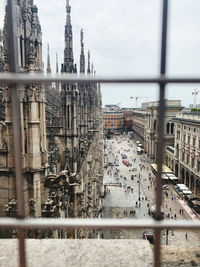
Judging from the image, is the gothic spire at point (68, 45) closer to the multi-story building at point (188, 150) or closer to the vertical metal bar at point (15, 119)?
the vertical metal bar at point (15, 119)

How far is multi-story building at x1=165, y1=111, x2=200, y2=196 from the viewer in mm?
28102

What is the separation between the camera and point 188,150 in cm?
3084

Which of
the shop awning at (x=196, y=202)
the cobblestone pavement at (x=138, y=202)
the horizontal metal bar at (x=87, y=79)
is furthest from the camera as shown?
the shop awning at (x=196, y=202)

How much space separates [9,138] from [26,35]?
10.3 ft

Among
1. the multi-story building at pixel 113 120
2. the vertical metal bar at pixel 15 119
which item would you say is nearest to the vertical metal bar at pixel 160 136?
the vertical metal bar at pixel 15 119

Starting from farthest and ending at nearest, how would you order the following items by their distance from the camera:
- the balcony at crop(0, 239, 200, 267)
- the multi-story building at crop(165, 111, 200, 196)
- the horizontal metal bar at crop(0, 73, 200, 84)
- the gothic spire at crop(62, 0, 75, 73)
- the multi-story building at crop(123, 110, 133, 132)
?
the multi-story building at crop(123, 110, 133, 132) < the multi-story building at crop(165, 111, 200, 196) < the gothic spire at crop(62, 0, 75, 73) < the balcony at crop(0, 239, 200, 267) < the horizontal metal bar at crop(0, 73, 200, 84)

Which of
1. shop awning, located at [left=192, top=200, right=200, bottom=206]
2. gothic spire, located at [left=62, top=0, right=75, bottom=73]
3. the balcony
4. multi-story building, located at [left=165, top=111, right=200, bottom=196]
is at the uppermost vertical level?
gothic spire, located at [left=62, top=0, right=75, bottom=73]

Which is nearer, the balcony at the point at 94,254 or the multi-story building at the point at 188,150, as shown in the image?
the balcony at the point at 94,254

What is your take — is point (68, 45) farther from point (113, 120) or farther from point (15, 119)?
point (113, 120)

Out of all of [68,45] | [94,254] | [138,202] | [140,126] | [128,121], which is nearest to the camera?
[94,254]

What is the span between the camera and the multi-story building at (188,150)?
28.1 metres

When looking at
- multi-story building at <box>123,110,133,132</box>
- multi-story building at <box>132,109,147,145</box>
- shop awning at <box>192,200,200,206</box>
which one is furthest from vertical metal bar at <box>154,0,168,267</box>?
multi-story building at <box>123,110,133,132</box>

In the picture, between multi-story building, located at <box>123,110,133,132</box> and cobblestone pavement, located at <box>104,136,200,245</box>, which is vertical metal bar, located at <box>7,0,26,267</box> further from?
multi-story building, located at <box>123,110,133,132</box>

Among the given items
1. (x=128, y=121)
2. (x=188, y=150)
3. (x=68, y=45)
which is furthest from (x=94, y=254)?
(x=128, y=121)
